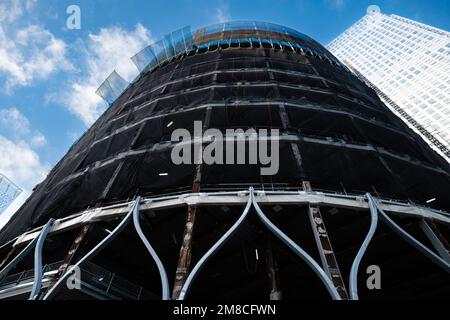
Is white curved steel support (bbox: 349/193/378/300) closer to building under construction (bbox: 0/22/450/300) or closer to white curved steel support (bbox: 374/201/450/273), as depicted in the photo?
building under construction (bbox: 0/22/450/300)

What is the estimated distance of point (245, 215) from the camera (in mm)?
7617

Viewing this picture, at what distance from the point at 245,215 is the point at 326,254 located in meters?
2.09

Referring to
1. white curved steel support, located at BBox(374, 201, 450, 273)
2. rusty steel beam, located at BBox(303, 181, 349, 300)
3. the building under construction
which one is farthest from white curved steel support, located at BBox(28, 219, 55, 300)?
white curved steel support, located at BBox(374, 201, 450, 273)

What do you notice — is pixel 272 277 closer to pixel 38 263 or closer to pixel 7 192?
pixel 38 263

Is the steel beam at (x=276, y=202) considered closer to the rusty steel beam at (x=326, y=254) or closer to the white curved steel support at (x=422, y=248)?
the rusty steel beam at (x=326, y=254)

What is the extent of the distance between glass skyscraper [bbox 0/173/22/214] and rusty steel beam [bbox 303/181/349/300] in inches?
6768

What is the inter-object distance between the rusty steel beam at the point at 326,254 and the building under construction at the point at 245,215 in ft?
0.10

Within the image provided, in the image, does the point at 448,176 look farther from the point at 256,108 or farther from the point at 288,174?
the point at 256,108

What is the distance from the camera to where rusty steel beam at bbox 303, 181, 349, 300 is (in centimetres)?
633

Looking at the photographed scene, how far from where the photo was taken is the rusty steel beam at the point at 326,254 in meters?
6.33

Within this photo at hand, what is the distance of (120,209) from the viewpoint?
8930 mm

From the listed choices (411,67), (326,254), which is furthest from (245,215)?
(411,67)

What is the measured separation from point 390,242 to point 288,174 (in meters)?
3.88
